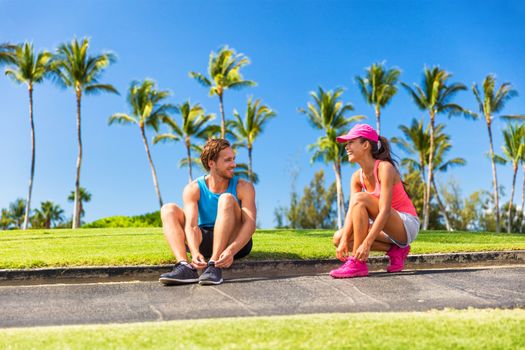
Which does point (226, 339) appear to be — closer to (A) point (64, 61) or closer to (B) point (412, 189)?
(A) point (64, 61)

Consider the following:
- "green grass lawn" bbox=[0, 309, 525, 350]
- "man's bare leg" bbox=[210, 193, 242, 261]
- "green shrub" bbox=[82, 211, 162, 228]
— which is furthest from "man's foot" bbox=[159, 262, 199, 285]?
"green shrub" bbox=[82, 211, 162, 228]

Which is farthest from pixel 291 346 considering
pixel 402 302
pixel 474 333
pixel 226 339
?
pixel 402 302

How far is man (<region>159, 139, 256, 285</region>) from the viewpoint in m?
5.90

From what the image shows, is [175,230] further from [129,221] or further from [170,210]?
[129,221]

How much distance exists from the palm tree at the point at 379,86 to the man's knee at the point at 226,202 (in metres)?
36.0

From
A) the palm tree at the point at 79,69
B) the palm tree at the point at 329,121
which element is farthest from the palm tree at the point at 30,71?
the palm tree at the point at 329,121

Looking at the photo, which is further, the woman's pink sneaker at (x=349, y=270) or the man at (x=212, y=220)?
the woman's pink sneaker at (x=349, y=270)

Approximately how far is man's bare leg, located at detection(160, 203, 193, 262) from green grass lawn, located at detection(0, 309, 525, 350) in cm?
178

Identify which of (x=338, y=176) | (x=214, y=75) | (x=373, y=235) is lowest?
(x=373, y=235)

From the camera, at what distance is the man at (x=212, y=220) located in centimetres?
590

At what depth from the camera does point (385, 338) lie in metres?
3.62

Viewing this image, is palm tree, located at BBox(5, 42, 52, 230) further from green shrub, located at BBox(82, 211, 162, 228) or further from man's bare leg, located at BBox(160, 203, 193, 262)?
man's bare leg, located at BBox(160, 203, 193, 262)

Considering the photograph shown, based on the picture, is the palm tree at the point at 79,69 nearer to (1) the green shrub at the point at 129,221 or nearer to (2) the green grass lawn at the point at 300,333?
(1) the green shrub at the point at 129,221

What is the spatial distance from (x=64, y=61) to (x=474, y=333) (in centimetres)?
3643
